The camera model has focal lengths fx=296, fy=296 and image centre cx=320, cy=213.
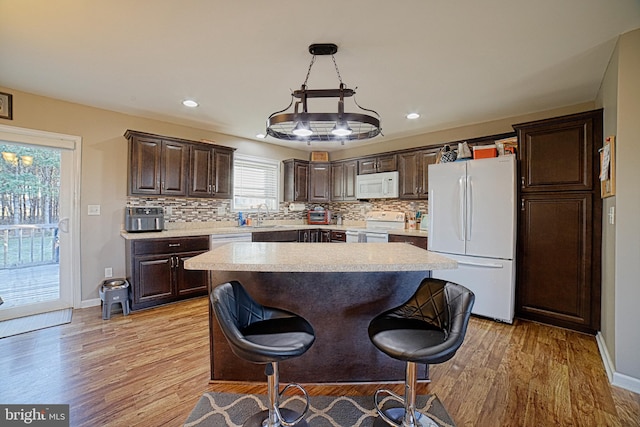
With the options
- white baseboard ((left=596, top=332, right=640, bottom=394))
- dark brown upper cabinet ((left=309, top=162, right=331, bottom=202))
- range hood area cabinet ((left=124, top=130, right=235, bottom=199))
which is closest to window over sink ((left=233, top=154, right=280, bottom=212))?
range hood area cabinet ((left=124, top=130, right=235, bottom=199))

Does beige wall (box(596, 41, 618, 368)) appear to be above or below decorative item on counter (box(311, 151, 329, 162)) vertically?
below

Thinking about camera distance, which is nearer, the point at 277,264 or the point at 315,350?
the point at 277,264

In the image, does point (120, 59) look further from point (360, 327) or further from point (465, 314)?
point (465, 314)

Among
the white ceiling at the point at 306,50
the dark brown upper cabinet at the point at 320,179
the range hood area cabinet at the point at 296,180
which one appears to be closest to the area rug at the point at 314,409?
the white ceiling at the point at 306,50

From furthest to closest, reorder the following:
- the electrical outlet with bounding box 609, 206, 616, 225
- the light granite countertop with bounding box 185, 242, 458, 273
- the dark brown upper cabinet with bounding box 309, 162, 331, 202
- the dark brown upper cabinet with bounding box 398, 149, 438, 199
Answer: the dark brown upper cabinet with bounding box 309, 162, 331, 202
the dark brown upper cabinet with bounding box 398, 149, 438, 199
the electrical outlet with bounding box 609, 206, 616, 225
the light granite countertop with bounding box 185, 242, 458, 273

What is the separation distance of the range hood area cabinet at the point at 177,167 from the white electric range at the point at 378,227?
212 cm

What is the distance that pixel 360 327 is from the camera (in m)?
2.09

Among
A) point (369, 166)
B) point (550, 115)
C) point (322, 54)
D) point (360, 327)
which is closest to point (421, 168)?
point (369, 166)

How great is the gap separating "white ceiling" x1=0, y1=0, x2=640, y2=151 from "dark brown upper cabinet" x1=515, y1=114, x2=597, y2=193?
36 centimetres

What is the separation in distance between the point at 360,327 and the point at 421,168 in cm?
303

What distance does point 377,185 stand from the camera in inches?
194

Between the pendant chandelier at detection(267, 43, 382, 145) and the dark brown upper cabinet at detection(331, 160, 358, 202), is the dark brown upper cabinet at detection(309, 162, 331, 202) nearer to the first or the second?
the dark brown upper cabinet at detection(331, 160, 358, 202)

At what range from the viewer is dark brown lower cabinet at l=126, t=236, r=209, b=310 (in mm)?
3463

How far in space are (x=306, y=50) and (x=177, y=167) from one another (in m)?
2.57
